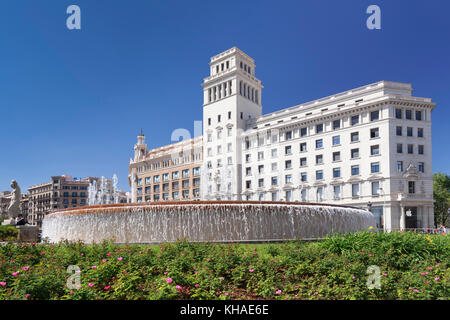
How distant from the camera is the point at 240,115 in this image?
6744 cm

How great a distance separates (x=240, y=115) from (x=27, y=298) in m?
63.0

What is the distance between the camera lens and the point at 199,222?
17.5 metres

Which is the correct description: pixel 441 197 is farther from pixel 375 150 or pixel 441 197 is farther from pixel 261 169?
pixel 261 169

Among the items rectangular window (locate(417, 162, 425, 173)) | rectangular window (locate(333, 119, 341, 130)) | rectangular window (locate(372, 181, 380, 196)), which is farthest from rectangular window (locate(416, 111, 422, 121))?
rectangular window (locate(372, 181, 380, 196))

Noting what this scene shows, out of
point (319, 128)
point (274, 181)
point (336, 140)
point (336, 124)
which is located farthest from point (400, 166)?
point (274, 181)

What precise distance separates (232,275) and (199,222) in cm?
976

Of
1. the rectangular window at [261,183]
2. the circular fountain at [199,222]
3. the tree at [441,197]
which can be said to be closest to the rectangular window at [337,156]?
the rectangular window at [261,183]

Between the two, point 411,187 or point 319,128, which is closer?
point 411,187

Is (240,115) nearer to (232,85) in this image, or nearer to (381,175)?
(232,85)

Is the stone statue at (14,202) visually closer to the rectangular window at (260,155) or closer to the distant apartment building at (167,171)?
the rectangular window at (260,155)

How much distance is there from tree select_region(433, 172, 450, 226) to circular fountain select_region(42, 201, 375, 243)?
2234 inches

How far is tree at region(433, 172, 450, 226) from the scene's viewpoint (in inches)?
2486

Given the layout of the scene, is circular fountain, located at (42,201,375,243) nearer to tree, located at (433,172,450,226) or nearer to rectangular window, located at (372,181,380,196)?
rectangular window, located at (372,181,380,196)
